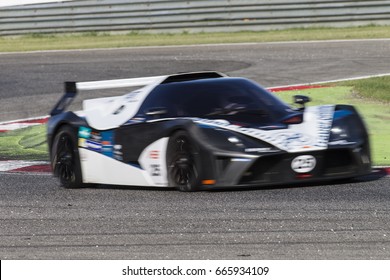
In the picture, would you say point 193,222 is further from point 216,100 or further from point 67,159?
point 67,159

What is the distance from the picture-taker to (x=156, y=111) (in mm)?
9891

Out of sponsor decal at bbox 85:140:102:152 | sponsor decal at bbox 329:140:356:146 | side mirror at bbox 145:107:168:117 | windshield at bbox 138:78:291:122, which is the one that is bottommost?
sponsor decal at bbox 85:140:102:152

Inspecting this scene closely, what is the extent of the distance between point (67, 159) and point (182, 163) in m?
1.72

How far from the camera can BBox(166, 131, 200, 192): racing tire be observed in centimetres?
924

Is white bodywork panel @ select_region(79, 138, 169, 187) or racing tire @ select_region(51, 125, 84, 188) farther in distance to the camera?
racing tire @ select_region(51, 125, 84, 188)

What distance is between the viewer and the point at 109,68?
23.5m

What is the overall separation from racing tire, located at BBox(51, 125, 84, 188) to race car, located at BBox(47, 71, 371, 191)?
0.01 metres

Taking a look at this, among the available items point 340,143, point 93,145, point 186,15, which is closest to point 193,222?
point 340,143

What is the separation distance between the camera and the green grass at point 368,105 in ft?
41.1

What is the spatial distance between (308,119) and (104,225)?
268cm

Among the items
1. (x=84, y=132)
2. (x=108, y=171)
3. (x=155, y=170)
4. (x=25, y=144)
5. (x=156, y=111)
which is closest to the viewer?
(x=155, y=170)

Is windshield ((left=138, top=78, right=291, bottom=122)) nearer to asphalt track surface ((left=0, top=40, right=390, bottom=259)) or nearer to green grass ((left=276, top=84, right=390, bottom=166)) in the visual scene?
asphalt track surface ((left=0, top=40, right=390, bottom=259))

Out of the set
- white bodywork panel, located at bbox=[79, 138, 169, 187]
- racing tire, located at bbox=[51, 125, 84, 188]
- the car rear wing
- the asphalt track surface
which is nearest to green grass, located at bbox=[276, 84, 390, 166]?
the asphalt track surface
